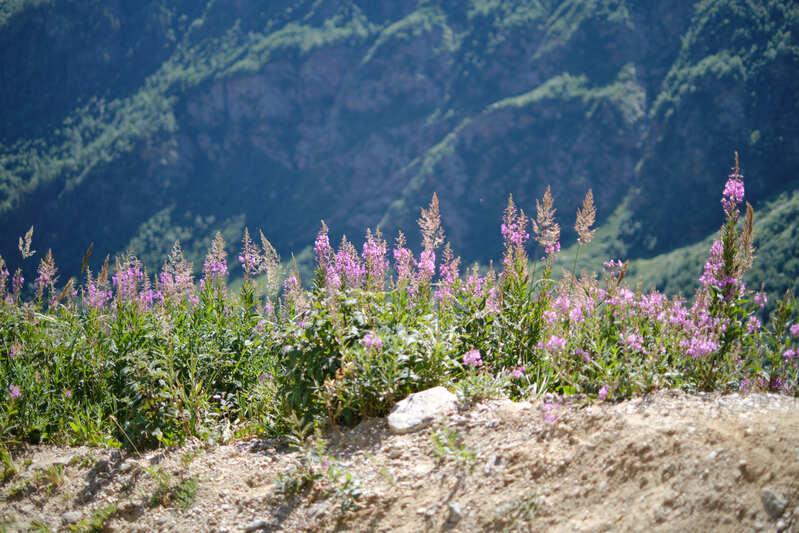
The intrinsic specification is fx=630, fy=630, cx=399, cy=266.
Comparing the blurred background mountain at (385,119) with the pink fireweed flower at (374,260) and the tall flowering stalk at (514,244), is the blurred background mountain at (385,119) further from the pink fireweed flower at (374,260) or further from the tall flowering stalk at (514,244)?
the pink fireweed flower at (374,260)

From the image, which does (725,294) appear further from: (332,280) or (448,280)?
(332,280)

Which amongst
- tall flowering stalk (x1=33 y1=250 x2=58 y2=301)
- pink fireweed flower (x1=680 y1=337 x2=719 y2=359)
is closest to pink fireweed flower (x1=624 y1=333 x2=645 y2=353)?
pink fireweed flower (x1=680 y1=337 x2=719 y2=359)

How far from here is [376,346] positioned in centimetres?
478

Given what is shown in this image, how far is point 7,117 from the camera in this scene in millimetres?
163125

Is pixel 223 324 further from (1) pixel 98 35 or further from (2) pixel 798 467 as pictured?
(1) pixel 98 35

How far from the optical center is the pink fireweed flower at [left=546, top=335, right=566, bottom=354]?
4609mm

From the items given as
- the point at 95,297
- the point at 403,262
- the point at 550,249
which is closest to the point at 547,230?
the point at 550,249

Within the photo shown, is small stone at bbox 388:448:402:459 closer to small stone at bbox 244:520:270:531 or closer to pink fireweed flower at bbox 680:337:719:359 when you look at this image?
small stone at bbox 244:520:270:531

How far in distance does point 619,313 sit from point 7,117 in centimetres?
19266

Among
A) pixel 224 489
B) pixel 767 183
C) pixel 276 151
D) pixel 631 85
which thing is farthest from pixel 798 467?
pixel 276 151

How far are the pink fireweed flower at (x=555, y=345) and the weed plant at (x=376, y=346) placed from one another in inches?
1.2

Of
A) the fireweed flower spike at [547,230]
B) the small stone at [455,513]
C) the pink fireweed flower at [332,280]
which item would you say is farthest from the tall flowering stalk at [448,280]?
the small stone at [455,513]

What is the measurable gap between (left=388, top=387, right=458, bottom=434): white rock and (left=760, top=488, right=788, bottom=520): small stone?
2.07m

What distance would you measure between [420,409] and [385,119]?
547 feet
